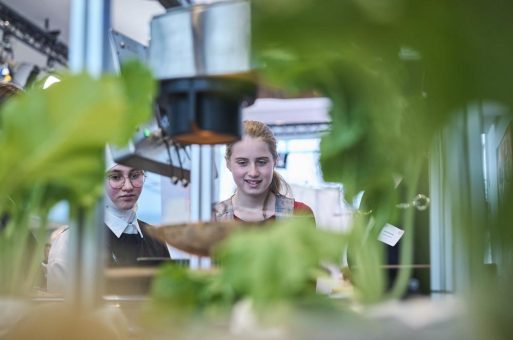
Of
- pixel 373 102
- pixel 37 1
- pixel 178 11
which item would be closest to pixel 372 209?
pixel 373 102

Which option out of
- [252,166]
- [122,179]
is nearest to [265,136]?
[252,166]

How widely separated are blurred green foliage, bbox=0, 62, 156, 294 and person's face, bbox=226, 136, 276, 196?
178 centimetres

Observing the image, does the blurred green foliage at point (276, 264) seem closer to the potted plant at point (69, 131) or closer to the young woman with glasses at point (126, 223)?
the potted plant at point (69, 131)

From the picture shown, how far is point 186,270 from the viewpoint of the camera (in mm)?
562

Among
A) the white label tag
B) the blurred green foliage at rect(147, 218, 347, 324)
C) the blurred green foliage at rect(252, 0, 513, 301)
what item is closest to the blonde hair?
the white label tag

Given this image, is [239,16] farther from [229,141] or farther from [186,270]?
[186,270]

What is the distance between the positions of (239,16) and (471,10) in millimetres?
420

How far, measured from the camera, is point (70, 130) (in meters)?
0.46

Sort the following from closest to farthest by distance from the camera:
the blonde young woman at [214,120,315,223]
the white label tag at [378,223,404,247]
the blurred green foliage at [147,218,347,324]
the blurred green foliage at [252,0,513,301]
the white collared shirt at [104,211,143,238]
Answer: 1. the blurred green foliage at [252,0,513,301]
2. the blurred green foliage at [147,218,347,324]
3. the white label tag at [378,223,404,247]
4. the blonde young woman at [214,120,315,223]
5. the white collared shirt at [104,211,143,238]

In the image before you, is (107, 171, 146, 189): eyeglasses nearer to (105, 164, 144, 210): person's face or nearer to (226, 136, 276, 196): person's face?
(105, 164, 144, 210): person's face

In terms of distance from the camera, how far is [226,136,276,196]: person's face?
2.35 metres

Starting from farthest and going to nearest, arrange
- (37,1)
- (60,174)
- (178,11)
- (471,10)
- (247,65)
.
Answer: (37,1)
(178,11)
(247,65)
(60,174)
(471,10)

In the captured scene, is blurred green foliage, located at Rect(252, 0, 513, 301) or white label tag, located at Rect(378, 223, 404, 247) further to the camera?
white label tag, located at Rect(378, 223, 404, 247)

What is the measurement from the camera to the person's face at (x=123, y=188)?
8.42ft
